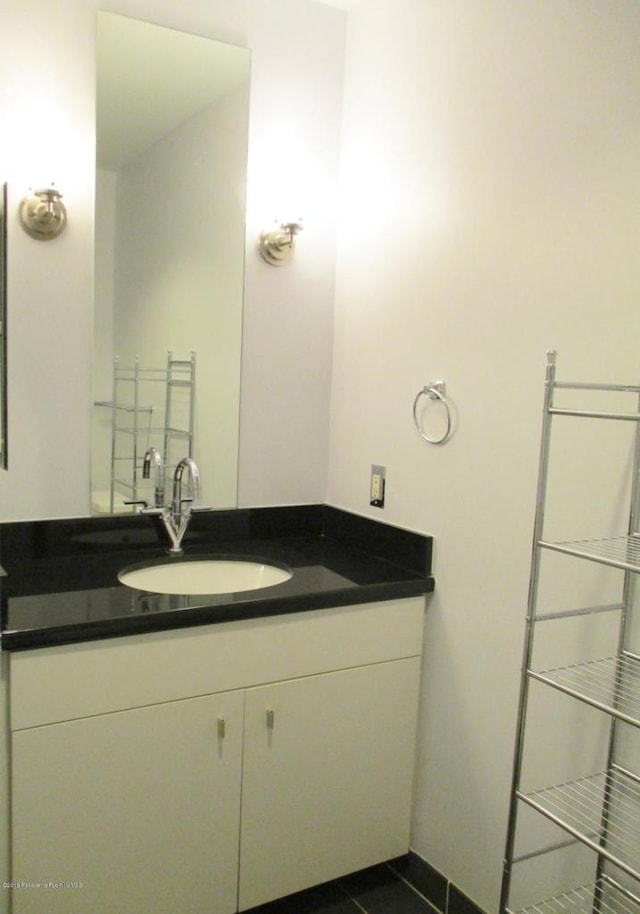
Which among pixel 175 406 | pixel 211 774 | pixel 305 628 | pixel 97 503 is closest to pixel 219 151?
pixel 175 406

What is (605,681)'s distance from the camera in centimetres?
152

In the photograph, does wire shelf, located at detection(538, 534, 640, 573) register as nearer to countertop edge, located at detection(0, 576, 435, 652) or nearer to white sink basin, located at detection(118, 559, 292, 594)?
countertop edge, located at detection(0, 576, 435, 652)

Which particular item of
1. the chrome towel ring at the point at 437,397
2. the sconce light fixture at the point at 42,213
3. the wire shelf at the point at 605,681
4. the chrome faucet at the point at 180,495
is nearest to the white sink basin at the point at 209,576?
the chrome faucet at the point at 180,495

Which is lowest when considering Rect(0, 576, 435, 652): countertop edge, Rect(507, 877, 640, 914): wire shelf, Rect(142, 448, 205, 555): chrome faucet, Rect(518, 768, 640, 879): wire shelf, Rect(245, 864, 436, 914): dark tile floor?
Rect(245, 864, 436, 914): dark tile floor

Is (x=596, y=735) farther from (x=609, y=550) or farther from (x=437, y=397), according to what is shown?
(x=437, y=397)

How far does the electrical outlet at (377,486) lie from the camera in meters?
2.25

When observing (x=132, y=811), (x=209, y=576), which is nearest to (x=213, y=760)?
(x=132, y=811)

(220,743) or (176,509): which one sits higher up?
(176,509)

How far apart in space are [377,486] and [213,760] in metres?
0.92

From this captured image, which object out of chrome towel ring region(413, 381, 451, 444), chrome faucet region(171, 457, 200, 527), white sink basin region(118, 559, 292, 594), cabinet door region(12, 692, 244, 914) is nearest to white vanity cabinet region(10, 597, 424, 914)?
cabinet door region(12, 692, 244, 914)

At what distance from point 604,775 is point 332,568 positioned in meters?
0.86

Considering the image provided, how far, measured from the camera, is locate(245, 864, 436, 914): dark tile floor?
198 centimetres

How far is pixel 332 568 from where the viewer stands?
6.93 ft

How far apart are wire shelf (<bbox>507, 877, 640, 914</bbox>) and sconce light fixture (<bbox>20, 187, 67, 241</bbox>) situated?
197 centimetres
